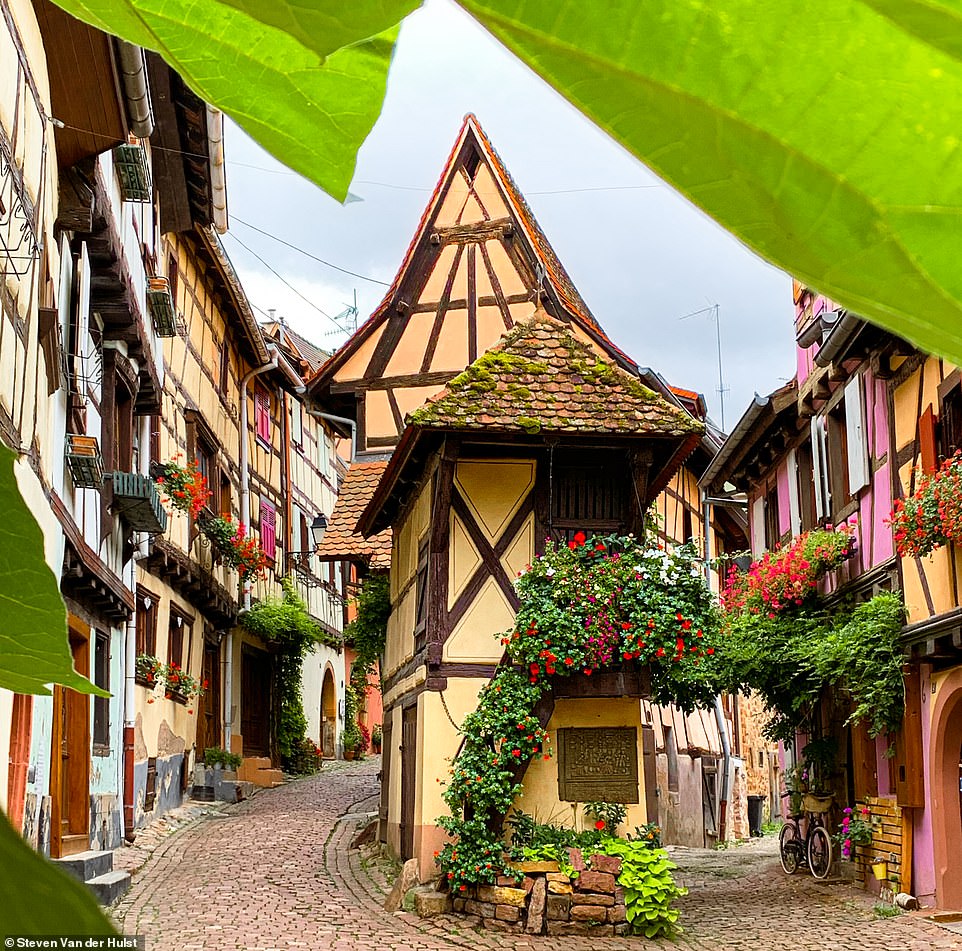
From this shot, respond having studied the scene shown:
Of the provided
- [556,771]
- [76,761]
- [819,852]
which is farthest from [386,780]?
[819,852]

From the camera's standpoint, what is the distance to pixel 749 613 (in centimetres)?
1299

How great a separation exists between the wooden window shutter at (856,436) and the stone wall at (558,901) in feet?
14.6

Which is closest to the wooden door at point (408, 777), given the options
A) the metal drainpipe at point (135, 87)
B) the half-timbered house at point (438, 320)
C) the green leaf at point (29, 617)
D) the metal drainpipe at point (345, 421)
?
the half-timbered house at point (438, 320)

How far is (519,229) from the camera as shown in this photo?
47.9 feet

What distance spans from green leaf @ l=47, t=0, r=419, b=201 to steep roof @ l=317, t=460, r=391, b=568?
13823mm

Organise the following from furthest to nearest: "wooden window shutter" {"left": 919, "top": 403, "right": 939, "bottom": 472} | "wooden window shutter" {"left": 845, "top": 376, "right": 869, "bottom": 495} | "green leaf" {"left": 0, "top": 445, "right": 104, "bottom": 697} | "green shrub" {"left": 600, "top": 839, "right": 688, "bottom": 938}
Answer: "wooden window shutter" {"left": 845, "top": 376, "right": 869, "bottom": 495}
"wooden window shutter" {"left": 919, "top": 403, "right": 939, "bottom": 472}
"green shrub" {"left": 600, "top": 839, "right": 688, "bottom": 938}
"green leaf" {"left": 0, "top": 445, "right": 104, "bottom": 697}

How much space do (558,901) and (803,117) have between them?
976 centimetres

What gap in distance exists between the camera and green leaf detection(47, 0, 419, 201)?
0.27m

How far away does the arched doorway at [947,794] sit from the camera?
33.4ft

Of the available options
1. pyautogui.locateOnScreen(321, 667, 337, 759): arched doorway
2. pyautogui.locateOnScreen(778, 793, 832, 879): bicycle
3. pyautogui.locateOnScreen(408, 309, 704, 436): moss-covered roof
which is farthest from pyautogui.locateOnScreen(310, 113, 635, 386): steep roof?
pyautogui.locateOnScreen(321, 667, 337, 759): arched doorway

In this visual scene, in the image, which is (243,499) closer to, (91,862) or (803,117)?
(91,862)

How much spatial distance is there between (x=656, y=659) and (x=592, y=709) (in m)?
0.82

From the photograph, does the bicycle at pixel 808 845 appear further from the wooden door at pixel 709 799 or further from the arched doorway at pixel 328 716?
the arched doorway at pixel 328 716

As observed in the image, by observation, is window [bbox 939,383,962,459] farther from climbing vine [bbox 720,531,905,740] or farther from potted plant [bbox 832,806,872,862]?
potted plant [bbox 832,806,872,862]
